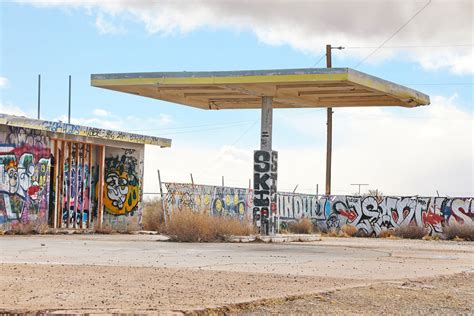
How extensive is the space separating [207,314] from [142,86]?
17.6m

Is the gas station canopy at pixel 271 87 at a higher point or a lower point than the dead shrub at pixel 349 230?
higher

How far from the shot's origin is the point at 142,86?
85.3ft

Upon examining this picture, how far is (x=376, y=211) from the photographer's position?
37750 mm

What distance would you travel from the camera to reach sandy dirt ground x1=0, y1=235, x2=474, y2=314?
9.64 m

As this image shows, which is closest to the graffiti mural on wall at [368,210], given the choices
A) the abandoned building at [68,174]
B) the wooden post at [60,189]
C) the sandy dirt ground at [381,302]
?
→ the abandoned building at [68,174]

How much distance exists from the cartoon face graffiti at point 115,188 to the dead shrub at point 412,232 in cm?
1175

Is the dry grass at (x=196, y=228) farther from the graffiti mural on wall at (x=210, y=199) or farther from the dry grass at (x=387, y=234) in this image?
the dry grass at (x=387, y=234)

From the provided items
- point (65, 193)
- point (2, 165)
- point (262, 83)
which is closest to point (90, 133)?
point (65, 193)

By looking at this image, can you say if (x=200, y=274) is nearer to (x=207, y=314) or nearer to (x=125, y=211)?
(x=207, y=314)

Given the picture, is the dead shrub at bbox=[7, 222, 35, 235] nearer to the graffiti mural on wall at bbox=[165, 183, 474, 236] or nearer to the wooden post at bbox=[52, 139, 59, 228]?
the wooden post at bbox=[52, 139, 59, 228]

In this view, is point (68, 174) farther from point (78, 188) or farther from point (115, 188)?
point (115, 188)

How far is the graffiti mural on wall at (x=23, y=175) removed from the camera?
26125 millimetres

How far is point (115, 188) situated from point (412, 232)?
1236 centimetres

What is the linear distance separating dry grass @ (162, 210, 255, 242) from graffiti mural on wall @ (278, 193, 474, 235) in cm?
1353
